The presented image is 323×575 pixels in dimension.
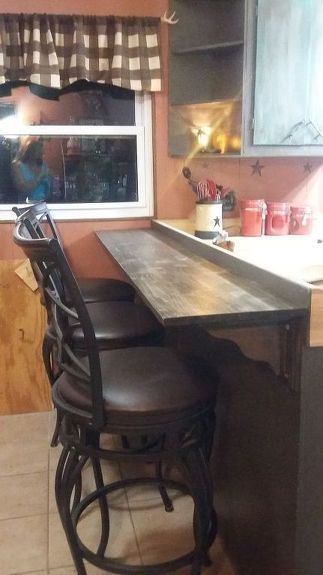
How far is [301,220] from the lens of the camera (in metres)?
2.57

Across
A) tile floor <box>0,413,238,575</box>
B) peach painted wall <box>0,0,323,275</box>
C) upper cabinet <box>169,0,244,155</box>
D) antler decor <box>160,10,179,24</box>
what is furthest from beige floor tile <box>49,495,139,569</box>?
antler decor <box>160,10,179,24</box>

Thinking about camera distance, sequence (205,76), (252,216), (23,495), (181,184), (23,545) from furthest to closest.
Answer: (181,184)
(205,76)
(252,216)
(23,495)
(23,545)

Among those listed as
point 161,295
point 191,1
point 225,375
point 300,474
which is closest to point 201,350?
point 225,375

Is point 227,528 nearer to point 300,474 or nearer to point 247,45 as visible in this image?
point 300,474

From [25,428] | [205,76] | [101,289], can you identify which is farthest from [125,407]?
[205,76]

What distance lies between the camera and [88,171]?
273cm

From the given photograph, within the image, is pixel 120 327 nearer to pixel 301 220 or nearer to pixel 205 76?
pixel 301 220

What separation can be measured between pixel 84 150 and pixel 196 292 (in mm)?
1644

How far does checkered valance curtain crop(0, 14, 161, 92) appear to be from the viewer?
2.36m

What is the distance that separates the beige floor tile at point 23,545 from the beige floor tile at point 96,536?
31 mm

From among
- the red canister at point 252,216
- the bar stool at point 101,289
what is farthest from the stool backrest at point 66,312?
the red canister at point 252,216

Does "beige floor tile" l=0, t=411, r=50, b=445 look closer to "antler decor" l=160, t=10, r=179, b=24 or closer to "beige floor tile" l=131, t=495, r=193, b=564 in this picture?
"beige floor tile" l=131, t=495, r=193, b=564

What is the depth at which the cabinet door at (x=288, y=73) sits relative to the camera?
2.24 meters

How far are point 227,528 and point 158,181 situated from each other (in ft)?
5.61
